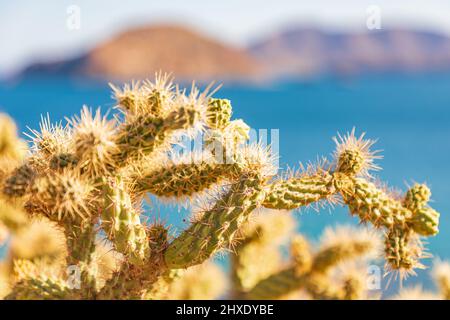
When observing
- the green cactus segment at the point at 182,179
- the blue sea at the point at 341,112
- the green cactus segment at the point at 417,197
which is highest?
the blue sea at the point at 341,112

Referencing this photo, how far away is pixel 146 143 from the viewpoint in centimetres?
286

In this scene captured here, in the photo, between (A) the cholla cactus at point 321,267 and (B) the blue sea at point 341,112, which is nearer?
(A) the cholla cactus at point 321,267

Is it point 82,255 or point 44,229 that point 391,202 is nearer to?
point 82,255

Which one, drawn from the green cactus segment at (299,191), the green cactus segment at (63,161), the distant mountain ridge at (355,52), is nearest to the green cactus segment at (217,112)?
the green cactus segment at (299,191)

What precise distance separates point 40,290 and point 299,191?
1.34 metres

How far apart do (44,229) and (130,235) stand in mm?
2361

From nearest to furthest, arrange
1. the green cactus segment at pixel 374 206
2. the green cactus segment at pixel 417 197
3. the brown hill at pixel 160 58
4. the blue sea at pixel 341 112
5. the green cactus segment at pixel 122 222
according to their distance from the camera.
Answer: the green cactus segment at pixel 122 222 → the green cactus segment at pixel 374 206 → the green cactus segment at pixel 417 197 → the blue sea at pixel 341 112 → the brown hill at pixel 160 58

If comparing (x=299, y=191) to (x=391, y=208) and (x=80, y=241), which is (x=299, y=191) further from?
(x=80, y=241)

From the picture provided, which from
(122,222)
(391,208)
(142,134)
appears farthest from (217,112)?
(391,208)

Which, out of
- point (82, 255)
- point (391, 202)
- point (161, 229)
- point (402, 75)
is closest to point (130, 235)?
point (161, 229)

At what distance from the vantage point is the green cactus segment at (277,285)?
176 inches

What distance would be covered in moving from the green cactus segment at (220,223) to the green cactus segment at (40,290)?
710 millimetres

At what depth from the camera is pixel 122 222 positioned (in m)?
2.86

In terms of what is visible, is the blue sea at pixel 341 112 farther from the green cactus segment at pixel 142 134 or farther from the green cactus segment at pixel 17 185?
the green cactus segment at pixel 17 185
